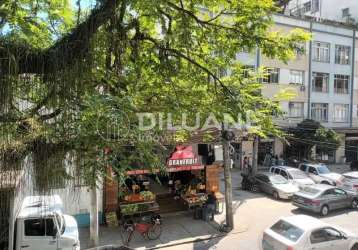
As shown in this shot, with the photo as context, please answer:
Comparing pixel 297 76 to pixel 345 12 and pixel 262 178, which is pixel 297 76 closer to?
pixel 345 12

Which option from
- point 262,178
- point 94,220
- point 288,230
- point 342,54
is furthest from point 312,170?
point 94,220

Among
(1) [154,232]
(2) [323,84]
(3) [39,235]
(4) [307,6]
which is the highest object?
(4) [307,6]

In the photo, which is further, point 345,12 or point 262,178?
point 345,12

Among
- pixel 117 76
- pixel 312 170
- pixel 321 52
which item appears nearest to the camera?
pixel 117 76

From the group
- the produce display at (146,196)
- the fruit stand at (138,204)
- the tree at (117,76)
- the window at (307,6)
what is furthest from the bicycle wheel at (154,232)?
the window at (307,6)

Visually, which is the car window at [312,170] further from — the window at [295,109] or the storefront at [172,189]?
the storefront at [172,189]

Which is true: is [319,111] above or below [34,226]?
above

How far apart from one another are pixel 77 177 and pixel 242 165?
26.6 m

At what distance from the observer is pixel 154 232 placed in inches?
540

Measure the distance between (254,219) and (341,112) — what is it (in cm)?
2368

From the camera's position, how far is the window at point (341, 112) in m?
35.2

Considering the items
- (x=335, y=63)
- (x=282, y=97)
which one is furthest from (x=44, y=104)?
(x=335, y=63)

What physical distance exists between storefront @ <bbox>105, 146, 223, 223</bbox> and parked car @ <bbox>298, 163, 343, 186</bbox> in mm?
8716

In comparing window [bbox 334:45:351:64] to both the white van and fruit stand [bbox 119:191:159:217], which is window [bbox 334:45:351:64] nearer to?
fruit stand [bbox 119:191:159:217]
